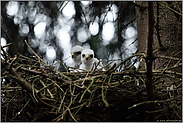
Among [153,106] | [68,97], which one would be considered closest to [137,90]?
[153,106]

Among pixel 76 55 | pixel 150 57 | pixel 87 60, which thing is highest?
pixel 76 55

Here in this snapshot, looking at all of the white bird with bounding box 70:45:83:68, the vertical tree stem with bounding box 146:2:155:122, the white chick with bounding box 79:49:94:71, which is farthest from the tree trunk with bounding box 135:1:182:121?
the white bird with bounding box 70:45:83:68

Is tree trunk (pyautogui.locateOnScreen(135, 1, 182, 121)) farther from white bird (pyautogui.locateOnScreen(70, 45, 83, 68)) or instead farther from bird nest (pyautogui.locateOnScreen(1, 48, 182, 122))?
white bird (pyautogui.locateOnScreen(70, 45, 83, 68))

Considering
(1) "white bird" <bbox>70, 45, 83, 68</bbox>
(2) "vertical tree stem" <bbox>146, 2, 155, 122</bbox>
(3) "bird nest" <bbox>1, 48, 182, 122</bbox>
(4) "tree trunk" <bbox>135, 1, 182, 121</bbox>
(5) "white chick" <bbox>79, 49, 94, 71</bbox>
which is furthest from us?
(1) "white bird" <bbox>70, 45, 83, 68</bbox>

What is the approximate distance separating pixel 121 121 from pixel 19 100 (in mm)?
780

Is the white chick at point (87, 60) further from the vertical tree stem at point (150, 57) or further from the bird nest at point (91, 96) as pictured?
the vertical tree stem at point (150, 57)

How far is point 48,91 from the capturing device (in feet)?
4.63

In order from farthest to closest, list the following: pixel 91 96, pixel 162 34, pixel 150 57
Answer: pixel 162 34 → pixel 91 96 → pixel 150 57

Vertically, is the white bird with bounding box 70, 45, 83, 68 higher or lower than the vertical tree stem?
higher

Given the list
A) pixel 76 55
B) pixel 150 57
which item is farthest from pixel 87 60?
pixel 150 57

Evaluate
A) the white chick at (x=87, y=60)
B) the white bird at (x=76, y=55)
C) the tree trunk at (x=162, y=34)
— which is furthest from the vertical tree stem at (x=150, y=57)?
the white bird at (x=76, y=55)

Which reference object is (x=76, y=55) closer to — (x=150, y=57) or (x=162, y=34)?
(x=162, y=34)

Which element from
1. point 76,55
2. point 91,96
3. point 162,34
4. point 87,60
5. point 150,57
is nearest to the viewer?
point 150,57

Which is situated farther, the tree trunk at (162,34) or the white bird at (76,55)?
the white bird at (76,55)
